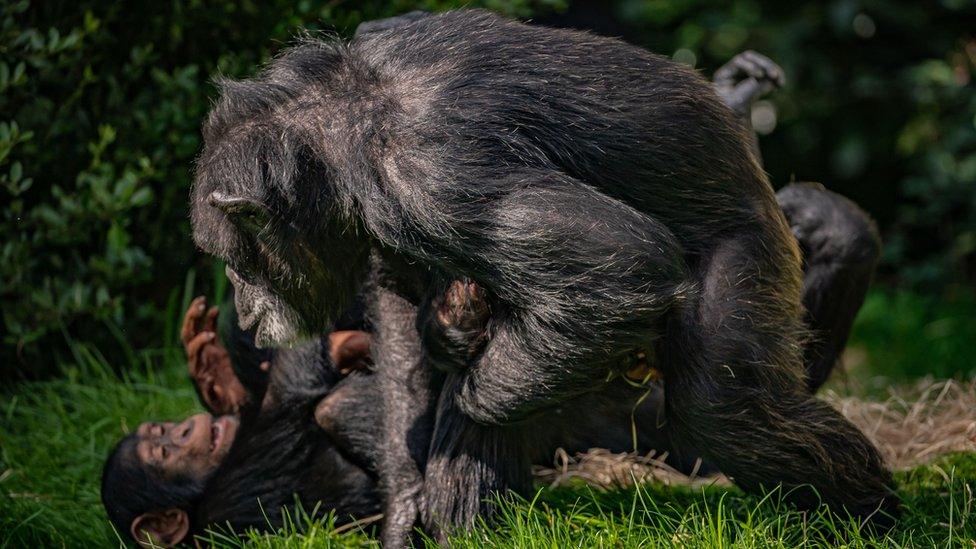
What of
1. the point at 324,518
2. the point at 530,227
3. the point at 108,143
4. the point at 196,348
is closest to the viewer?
the point at 530,227

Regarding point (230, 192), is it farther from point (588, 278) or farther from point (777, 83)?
point (777, 83)

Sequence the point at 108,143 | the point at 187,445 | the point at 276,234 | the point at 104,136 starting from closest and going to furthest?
the point at 276,234
the point at 187,445
the point at 104,136
the point at 108,143

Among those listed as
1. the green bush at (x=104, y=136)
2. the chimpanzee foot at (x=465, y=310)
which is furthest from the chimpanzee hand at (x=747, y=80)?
the chimpanzee foot at (x=465, y=310)

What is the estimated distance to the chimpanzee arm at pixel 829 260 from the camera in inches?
177

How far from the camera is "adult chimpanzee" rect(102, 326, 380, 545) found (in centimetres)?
425

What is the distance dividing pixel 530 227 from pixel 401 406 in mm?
1090

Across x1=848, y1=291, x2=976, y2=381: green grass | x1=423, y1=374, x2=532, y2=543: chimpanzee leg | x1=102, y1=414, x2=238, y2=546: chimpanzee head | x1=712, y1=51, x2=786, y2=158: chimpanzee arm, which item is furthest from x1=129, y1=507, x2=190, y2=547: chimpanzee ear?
x1=848, y1=291, x2=976, y2=381: green grass

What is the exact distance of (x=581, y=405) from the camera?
3867 mm

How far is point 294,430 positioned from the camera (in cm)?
436

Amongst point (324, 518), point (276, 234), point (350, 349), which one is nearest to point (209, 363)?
point (350, 349)

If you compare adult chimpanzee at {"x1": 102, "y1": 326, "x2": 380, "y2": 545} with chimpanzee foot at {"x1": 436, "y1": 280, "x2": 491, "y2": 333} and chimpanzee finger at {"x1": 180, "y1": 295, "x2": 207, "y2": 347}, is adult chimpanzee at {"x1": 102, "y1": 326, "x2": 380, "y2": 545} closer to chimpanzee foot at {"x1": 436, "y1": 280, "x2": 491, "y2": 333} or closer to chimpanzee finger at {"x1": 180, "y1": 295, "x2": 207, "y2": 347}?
chimpanzee finger at {"x1": 180, "y1": 295, "x2": 207, "y2": 347}

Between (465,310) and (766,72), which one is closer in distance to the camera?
(465,310)

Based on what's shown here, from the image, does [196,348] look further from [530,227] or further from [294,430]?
[530,227]

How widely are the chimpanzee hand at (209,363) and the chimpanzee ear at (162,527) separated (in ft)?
1.69
